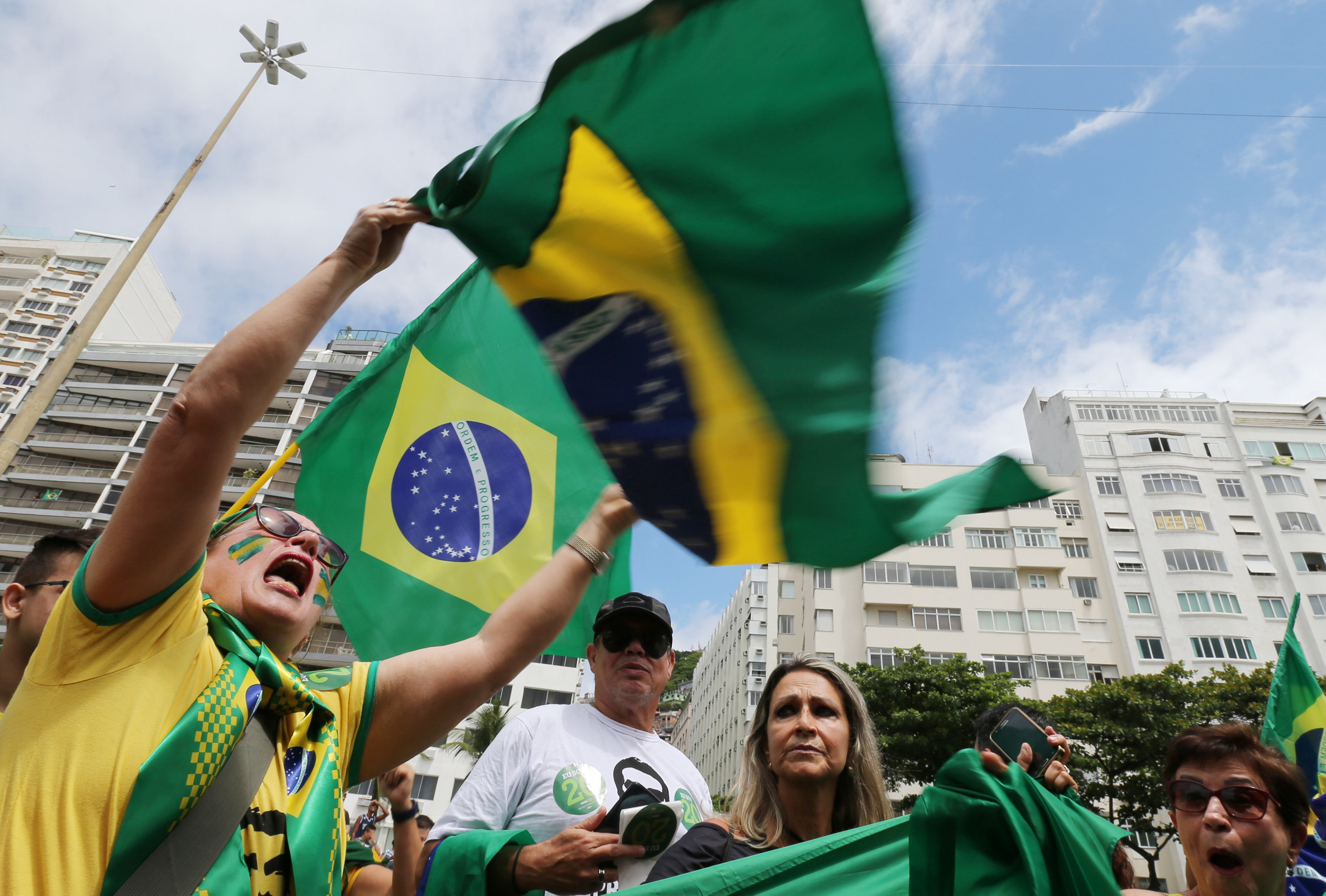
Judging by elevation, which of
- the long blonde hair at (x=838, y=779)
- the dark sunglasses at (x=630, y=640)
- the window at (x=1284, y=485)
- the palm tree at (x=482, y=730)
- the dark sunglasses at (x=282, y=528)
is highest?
the window at (x=1284, y=485)

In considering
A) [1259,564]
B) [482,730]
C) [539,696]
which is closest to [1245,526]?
[1259,564]

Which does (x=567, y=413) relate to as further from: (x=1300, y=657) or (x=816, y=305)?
(x=1300, y=657)

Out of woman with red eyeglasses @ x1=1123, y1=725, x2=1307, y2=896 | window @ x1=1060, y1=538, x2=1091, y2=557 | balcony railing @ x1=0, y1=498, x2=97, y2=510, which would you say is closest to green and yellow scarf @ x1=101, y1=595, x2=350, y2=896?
woman with red eyeglasses @ x1=1123, y1=725, x2=1307, y2=896

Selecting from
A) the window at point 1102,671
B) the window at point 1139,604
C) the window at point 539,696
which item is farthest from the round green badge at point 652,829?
the window at point 1139,604

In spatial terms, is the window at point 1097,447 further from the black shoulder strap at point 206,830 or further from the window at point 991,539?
the black shoulder strap at point 206,830

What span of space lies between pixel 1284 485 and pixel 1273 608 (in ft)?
26.0

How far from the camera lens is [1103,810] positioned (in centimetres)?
2798

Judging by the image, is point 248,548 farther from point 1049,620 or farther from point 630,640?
point 1049,620

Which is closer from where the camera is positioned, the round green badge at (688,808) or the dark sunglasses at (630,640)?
the round green badge at (688,808)

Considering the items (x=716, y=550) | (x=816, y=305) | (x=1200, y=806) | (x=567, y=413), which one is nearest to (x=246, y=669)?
(x=716, y=550)

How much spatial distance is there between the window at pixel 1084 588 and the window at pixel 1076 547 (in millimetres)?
1415

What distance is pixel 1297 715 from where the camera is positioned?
524 cm

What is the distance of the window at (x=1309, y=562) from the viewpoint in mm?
41719

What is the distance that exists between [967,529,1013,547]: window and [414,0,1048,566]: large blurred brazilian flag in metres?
44.1
